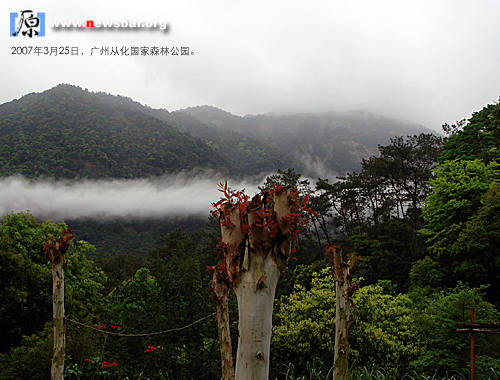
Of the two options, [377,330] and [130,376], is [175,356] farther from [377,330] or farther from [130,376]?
[377,330]

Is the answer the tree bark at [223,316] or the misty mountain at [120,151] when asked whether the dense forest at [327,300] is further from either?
the misty mountain at [120,151]

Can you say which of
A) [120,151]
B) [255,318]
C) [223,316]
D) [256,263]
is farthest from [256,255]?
[120,151]

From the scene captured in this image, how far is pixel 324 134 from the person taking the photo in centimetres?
15625

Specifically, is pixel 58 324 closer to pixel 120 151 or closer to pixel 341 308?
pixel 341 308

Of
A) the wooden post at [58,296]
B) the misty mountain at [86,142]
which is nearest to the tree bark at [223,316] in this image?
the wooden post at [58,296]

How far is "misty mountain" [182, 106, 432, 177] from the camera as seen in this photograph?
109375 mm

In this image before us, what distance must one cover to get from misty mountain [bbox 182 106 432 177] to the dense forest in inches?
2559

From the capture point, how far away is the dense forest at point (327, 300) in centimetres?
782

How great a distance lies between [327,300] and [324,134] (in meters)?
152

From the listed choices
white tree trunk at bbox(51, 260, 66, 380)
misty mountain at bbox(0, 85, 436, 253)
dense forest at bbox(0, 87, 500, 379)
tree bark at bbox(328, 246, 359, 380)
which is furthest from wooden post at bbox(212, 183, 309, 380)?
misty mountain at bbox(0, 85, 436, 253)

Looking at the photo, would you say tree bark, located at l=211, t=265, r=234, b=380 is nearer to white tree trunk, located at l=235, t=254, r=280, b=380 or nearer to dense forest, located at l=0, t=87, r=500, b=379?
dense forest, located at l=0, t=87, r=500, b=379

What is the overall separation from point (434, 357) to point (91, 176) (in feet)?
289

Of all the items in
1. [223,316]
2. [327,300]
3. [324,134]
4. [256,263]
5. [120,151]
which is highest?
[324,134]

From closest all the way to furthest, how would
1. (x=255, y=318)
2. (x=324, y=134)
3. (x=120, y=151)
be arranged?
(x=255, y=318), (x=120, y=151), (x=324, y=134)
